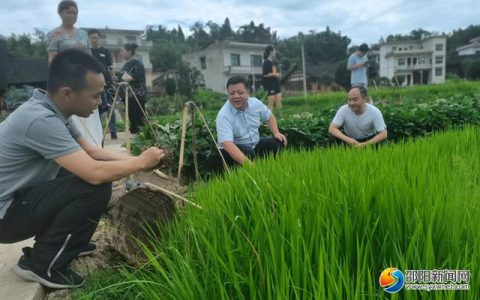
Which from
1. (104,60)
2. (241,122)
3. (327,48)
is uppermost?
(327,48)

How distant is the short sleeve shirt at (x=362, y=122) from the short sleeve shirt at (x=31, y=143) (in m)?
3.05

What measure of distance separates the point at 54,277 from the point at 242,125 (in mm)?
2275

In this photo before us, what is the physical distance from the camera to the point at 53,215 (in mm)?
1943

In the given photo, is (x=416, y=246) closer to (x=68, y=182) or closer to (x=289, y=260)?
(x=289, y=260)

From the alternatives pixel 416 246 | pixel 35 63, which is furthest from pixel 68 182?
pixel 35 63

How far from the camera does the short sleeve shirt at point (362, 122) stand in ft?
13.5

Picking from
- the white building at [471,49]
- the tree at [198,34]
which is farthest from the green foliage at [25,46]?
the white building at [471,49]

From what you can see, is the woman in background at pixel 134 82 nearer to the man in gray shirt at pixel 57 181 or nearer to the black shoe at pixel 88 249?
the black shoe at pixel 88 249

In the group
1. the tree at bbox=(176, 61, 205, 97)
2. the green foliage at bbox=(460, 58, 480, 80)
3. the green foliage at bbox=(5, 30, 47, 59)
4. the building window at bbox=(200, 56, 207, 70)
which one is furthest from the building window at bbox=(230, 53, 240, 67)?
the green foliage at bbox=(460, 58, 480, 80)

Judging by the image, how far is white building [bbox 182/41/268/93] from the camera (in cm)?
3772

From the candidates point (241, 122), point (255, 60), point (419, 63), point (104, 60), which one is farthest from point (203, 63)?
point (241, 122)

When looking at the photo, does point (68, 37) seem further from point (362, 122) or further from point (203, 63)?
point (203, 63)

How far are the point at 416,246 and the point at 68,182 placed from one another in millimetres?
1530

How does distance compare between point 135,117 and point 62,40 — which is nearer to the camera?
point 62,40
